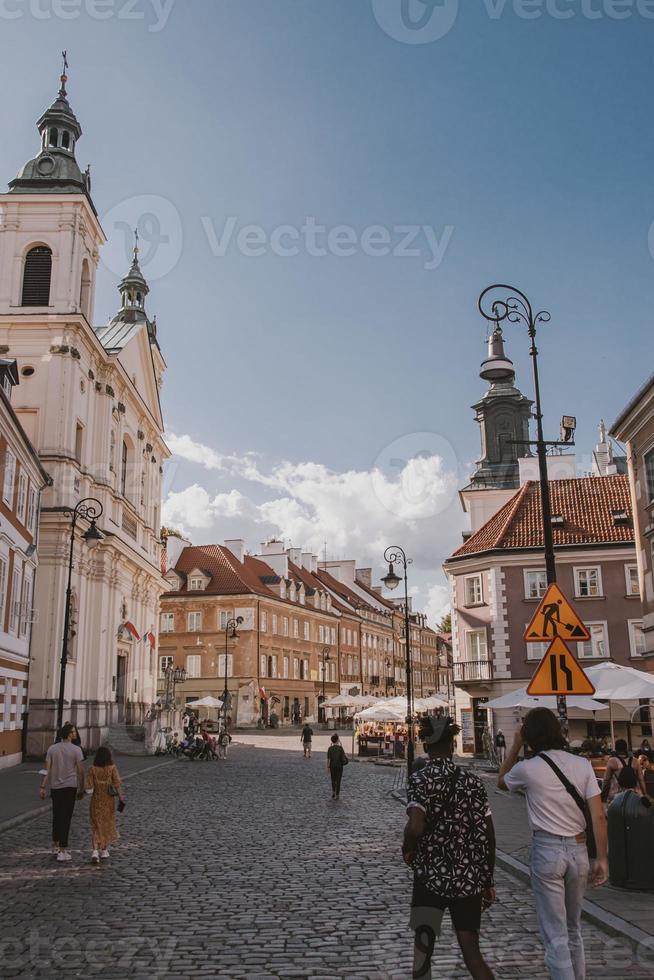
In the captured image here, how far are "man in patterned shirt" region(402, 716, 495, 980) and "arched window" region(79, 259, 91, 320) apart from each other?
38.0 metres

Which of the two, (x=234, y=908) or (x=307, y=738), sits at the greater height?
(x=307, y=738)

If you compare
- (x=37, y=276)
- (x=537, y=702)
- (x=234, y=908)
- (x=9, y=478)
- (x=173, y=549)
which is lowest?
(x=234, y=908)

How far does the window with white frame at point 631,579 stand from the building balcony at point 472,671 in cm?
675

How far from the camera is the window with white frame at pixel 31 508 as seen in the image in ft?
106

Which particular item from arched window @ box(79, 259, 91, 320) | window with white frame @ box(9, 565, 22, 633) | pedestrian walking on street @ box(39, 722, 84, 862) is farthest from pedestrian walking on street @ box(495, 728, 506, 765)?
arched window @ box(79, 259, 91, 320)

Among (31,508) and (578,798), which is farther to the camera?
(31,508)

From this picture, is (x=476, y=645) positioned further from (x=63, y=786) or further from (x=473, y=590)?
(x=63, y=786)

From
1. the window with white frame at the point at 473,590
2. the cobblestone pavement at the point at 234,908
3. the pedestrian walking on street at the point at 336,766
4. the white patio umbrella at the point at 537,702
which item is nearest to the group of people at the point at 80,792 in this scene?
the cobblestone pavement at the point at 234,908

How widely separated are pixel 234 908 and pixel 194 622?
197 feet

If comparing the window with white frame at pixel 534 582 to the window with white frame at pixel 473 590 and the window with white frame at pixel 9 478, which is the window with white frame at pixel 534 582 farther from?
the window with white frame at pixel 9 478

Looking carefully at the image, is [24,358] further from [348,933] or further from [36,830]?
[348,933]

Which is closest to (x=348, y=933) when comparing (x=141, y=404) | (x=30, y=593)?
(x=30, y=593)

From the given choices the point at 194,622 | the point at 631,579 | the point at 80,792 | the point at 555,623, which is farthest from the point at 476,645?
the point at 194,622

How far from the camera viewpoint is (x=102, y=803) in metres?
11.8
